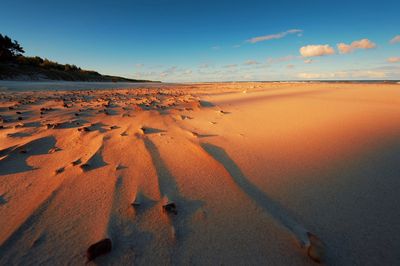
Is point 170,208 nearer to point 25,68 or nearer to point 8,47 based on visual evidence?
point 25,68

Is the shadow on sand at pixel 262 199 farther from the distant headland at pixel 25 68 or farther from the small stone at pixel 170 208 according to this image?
the distant headland at pixel 25 68

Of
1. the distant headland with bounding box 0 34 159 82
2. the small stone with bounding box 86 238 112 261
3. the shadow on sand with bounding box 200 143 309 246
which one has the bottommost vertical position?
the shadow on sand with bounding box 200 143 309 246

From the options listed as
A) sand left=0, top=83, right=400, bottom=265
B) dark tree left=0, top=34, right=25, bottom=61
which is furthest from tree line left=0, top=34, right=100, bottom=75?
sand left=0, top=83, right=400, bottom=265

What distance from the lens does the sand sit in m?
0.98

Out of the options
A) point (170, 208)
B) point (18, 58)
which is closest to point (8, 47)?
point (18, 58)

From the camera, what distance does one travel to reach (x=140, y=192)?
1439mm

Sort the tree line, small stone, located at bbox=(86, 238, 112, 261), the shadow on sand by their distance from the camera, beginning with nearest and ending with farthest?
small stone, located at bbox=(86, 238, 112, 261) < the shadow on sand < the tree line

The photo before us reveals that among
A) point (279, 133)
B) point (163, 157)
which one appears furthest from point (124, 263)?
point (279, 133)

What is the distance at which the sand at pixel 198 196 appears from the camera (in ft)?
3.22

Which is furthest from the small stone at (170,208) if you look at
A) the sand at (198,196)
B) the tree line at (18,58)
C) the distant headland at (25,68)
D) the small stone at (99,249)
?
the tree line at (18,58)

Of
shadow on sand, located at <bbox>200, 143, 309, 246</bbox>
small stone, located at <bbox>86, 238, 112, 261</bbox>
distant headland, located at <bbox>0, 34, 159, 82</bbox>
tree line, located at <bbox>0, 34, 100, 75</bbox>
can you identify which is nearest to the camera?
small stone, located at <bbox>86, 238, 112, 261</bbox>

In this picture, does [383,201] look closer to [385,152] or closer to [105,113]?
[385,152]

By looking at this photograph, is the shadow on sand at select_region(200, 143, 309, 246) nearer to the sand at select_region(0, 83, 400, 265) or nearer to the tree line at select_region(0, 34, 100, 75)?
the sand at select_region(0, 83, 400, 265)

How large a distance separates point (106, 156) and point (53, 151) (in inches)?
25.6
